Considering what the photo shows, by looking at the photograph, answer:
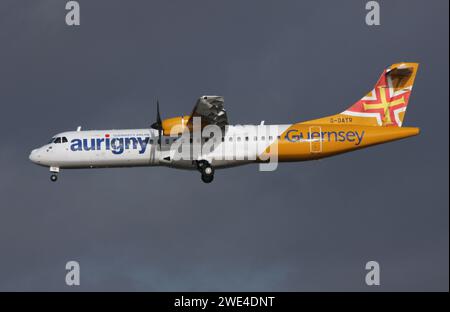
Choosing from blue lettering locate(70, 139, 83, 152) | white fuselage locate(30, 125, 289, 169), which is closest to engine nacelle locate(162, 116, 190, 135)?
white fuselage locate(30, 125, 289, 169)

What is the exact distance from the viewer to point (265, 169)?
1654 inches

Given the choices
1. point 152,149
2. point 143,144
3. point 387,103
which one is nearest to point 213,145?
point 152,149

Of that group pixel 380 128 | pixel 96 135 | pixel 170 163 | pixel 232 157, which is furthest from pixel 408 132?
pixel 96 135

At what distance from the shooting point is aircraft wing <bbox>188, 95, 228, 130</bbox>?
38000mm

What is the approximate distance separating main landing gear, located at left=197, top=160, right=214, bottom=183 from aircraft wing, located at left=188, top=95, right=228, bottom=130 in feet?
5.74

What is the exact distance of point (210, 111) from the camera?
3931 centimetres

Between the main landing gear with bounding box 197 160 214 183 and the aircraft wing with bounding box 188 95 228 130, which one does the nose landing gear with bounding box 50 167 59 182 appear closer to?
the main landing gear with bounding box 197 160 214 183

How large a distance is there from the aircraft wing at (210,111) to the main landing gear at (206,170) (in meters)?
1.75

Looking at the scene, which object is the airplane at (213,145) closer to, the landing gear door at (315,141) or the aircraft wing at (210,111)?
the landing gear door at (315,141)

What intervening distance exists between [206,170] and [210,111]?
3.13 metres

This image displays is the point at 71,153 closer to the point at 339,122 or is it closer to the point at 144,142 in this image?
the point at 144,142

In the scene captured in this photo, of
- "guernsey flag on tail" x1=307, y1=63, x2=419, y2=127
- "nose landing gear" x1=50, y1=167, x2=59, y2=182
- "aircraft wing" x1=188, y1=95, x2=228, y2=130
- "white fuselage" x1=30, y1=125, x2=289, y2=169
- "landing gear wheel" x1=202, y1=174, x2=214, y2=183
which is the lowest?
"landing gear wheel" x1=202, y1=174, x2=214, y2=183

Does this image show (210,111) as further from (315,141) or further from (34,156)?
(34,156)
